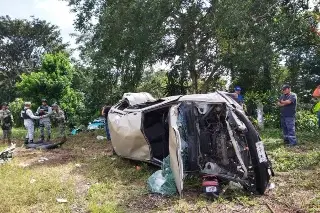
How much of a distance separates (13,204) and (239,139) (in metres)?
3.44

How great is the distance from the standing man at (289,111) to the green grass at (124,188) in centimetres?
30

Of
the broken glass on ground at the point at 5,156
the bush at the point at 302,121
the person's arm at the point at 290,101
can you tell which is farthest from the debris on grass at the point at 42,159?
the bush at the point at 302,121

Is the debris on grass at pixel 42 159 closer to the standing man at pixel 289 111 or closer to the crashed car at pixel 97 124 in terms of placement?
the standing man at pixel 289 111

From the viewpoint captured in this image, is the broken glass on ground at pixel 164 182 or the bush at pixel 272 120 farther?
the bush at pixel 272 120

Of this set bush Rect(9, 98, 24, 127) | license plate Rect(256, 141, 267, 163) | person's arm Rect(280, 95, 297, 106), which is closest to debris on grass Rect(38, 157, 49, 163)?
license plate Rect(256, 141, 267, 163)

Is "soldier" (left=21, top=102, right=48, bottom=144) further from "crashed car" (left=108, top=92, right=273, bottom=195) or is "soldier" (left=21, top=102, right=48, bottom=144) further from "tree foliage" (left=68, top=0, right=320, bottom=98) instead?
"crashed car" (left=108, top=92, right=273, bottom=195)

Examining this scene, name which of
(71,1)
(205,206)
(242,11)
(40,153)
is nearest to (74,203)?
(205,206)

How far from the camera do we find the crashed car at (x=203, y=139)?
5457mm

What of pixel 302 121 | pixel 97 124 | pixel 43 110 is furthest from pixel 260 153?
pixel 97 124

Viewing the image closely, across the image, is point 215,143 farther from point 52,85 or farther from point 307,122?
point 52,85

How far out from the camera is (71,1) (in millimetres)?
15273

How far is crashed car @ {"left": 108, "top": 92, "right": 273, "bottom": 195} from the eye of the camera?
546 cm

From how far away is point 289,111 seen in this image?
905 centimetres

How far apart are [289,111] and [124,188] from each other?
186 inches
